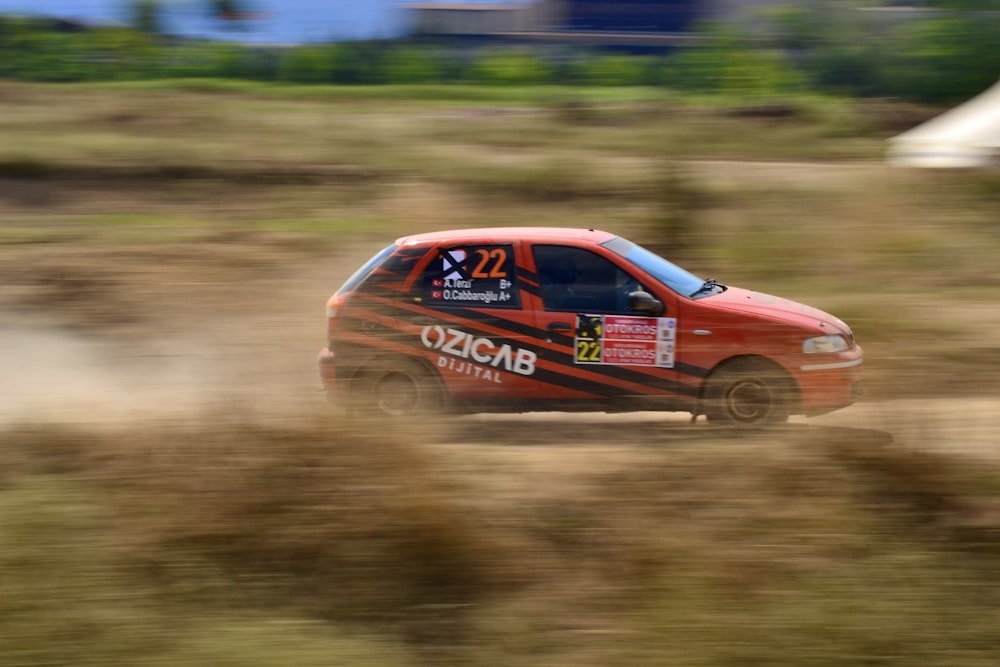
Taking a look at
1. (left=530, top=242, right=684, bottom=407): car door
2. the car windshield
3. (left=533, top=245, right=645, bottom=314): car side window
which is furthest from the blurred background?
the car windshield

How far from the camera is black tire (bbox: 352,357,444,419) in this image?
681 cm

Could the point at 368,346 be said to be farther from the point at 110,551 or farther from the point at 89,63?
the point at 89,63

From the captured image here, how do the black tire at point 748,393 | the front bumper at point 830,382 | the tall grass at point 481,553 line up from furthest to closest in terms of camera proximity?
1. the black tire at point 748,393
2. the front bumper at point 830,382
3. the tall grass at point 481,553

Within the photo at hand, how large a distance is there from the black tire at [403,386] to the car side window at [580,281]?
90 centimetres

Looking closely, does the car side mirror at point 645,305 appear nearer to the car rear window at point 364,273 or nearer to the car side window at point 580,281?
the car side window at point 580,281

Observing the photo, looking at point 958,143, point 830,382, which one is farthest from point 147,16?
point 830,382

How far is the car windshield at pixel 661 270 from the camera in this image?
7.47 m

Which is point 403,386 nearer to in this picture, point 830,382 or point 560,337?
point 560,337

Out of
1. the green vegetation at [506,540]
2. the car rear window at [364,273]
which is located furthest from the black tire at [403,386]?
the car rear window at [364,273]

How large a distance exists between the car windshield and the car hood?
0.52ft

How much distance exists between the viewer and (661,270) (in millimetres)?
7672

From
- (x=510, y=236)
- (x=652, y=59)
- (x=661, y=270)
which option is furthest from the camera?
(x=652, y=59)

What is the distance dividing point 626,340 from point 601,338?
0.52 feet

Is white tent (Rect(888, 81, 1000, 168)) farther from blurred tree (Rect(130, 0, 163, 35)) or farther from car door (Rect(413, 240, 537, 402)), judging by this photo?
blurred tree (Rect(130, 0, 163, 35))
